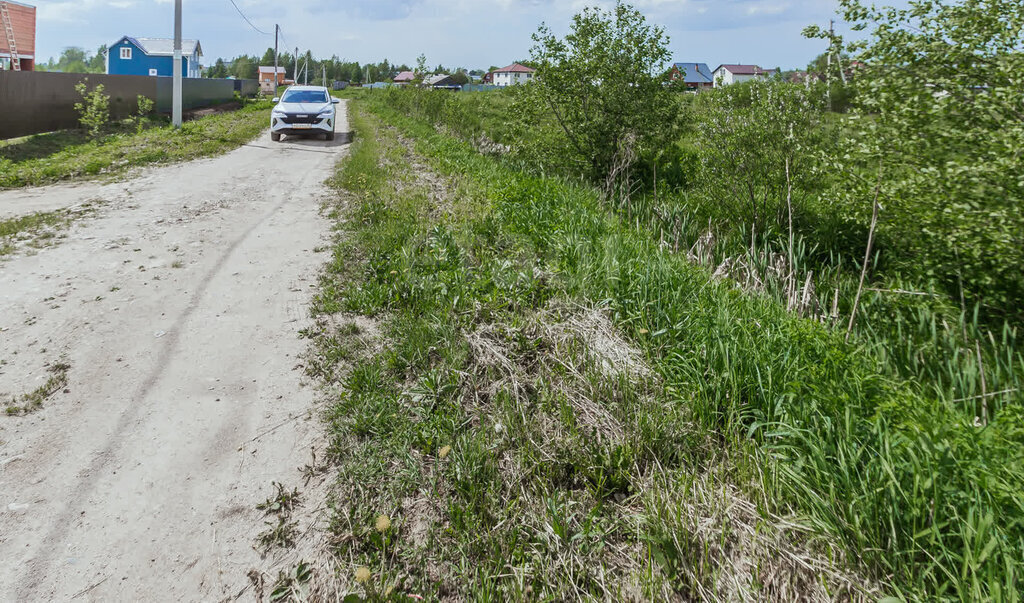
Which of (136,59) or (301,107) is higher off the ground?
(136,59)

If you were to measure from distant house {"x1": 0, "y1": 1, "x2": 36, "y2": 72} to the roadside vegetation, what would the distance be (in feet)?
136

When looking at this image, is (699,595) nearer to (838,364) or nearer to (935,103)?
(838,364)

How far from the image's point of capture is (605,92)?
10586mm

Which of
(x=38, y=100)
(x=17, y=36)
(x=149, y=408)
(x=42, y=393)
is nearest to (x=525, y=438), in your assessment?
(x=149, y=408)

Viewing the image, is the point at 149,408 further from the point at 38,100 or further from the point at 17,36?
the point at 17,36

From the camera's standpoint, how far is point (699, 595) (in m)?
2.19

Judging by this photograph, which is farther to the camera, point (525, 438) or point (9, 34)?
point (9, 34)

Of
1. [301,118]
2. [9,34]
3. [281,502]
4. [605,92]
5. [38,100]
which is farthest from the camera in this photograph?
[9,34]

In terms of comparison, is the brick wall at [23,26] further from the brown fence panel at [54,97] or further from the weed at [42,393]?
the weed at [42,393]

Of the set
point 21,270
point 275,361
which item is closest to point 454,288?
point 275,361

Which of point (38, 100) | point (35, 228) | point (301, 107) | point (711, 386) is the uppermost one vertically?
point (301, 107)

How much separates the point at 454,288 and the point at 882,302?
3674mm

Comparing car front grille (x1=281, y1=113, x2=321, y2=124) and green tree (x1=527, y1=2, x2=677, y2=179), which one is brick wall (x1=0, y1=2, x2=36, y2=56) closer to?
car front grille (x1=281, y1=113, x2=321, y2=124)

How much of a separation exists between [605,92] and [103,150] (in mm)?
Result: 10722
